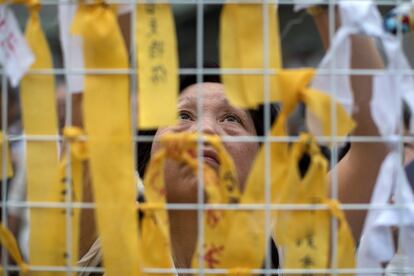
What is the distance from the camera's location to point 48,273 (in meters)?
0.67

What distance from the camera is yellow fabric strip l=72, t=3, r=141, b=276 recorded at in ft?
2.13

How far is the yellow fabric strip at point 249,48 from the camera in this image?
65 centimetres

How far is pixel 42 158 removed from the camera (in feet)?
2.20

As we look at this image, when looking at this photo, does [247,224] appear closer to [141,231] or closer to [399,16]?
[141,231]

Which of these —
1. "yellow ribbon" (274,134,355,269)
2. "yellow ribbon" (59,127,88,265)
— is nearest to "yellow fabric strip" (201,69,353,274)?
"yellow ribbon" (274,134,355,269)

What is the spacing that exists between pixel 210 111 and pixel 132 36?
0.19 metres

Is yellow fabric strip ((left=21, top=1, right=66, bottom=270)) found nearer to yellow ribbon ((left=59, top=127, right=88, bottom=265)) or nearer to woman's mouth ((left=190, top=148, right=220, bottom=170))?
yellow ribbon ((left=59, top=127, right=88, bottom=265))

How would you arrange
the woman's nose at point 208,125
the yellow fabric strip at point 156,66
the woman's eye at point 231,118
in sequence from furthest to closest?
the woman's eye at point 231,118 < the woman's nose at point 208,125 < the yellow fabric strip at point 156,66

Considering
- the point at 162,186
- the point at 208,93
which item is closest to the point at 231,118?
the point at 208,93

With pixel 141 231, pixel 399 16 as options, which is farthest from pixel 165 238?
pixel 399 16

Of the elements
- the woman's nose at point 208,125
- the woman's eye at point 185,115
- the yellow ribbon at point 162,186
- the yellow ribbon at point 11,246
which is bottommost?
the yellow ribbon at point 11,246

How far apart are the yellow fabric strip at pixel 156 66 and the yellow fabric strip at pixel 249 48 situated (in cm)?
5

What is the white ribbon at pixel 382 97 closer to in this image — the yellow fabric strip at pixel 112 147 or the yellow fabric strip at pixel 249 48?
the yellow fabric strip at pixel 249 48

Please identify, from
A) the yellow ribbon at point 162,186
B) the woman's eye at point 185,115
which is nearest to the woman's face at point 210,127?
the woman's eye at point 185,115
